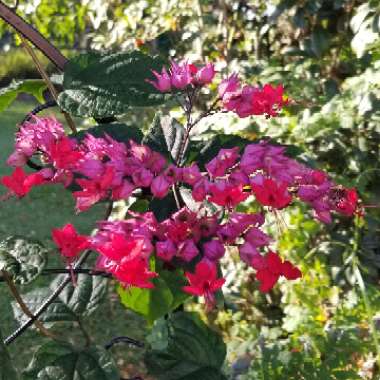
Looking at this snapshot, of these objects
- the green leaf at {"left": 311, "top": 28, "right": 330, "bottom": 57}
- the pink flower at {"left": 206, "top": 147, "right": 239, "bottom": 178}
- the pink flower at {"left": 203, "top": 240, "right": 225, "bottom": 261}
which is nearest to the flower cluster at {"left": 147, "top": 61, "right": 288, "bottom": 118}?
the pink flower at {"left": 206, "top": 147, "right": 239, "bottom": 178}

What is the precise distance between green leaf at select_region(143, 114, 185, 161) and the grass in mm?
1333

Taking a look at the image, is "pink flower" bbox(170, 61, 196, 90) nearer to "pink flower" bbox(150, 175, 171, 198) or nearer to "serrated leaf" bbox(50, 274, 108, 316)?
"pink flower" bbox(150, 175, 171, 198)

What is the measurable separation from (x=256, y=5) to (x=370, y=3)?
33.9 inches

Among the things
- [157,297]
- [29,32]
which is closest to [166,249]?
[157,297]

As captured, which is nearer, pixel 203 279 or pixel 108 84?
pixel 203 279

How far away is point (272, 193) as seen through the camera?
0.81m

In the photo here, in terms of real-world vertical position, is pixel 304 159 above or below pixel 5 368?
below

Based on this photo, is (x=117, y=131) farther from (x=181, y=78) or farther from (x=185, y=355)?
(x=185, y=355)

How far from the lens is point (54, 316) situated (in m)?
1.11

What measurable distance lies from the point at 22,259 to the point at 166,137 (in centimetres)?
27

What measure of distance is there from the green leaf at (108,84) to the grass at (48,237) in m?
1.35

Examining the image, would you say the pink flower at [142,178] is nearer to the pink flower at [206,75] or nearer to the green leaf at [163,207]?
the green leaf at [163,207]

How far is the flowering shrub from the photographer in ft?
2.56

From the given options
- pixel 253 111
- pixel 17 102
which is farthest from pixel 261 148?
pixel 17 102
